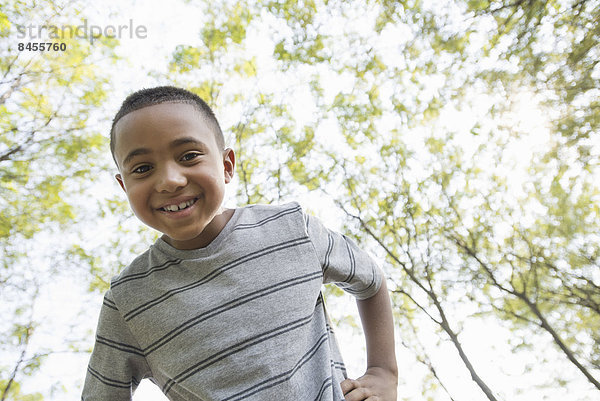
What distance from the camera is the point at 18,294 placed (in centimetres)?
389

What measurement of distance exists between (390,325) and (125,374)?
717mm

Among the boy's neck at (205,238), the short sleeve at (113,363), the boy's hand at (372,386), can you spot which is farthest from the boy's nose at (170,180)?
the boy's hand at (372,386)

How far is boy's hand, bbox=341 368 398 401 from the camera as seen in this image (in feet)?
3.39

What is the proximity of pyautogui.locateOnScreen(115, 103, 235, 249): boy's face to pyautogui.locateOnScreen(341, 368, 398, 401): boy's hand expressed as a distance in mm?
531

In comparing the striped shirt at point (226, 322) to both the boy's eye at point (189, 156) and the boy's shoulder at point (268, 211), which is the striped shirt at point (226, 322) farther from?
the boy's eye at point (189, 156)

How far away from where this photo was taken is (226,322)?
2.95 feet

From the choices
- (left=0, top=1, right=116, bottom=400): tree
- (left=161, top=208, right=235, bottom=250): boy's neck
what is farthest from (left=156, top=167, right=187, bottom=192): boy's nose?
(left=0, top=1, right=116, bottom=400): tree

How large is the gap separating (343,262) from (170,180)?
1.57 feet

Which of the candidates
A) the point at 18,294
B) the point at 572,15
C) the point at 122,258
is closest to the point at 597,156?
the point at 572,15

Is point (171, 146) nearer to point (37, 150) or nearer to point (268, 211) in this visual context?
point (268, 211)

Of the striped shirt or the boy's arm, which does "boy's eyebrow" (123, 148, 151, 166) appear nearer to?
the striped shirt

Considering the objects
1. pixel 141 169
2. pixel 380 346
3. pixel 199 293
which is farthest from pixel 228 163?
pixel 380 346

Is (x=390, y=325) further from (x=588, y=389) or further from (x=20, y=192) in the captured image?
(x=588, y=389)

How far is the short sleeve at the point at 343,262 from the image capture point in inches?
41.9
